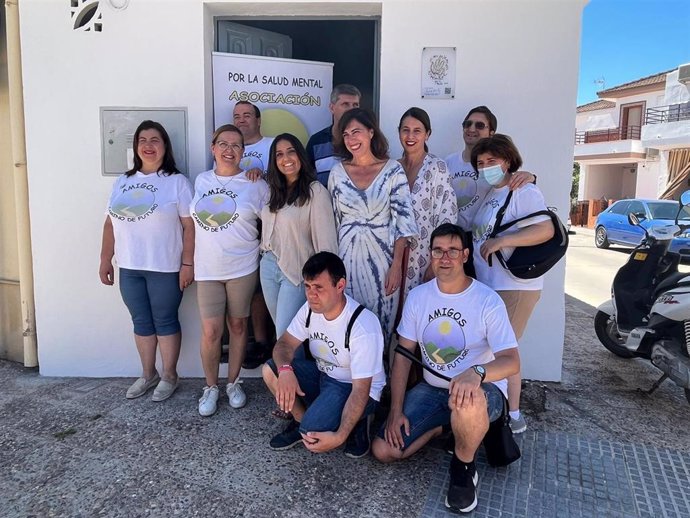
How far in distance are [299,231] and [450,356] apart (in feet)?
3.74

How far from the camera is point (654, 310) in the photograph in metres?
3.70

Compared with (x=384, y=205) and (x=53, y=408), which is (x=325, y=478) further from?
(x=53, y=408)

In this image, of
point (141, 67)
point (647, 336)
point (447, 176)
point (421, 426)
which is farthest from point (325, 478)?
point (141, 67)

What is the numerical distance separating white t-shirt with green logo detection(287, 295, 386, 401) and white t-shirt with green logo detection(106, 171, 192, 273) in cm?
116

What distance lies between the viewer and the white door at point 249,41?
4062 mm

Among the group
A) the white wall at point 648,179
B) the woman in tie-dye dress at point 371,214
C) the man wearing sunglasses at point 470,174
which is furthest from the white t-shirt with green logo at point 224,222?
the white wall at point 648,179

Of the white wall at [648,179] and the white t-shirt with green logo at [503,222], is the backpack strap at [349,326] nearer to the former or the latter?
the white t-shirt with green logo at [503,222]

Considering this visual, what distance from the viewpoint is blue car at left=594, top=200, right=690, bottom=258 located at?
11391 mm

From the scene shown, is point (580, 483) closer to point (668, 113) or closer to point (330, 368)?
point (330, 368)

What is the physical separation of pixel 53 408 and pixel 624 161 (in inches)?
994

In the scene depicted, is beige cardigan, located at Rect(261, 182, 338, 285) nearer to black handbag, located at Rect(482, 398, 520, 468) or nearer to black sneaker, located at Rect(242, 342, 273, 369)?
black sneaker, located at Rect(242, 342, 273, 369)

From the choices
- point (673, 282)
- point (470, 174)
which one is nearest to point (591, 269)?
point (673, 282)

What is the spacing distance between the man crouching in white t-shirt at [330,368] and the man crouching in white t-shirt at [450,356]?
154mm

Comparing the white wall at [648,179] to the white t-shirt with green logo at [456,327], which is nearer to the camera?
the white t-shirt with green logo at [456,327]
